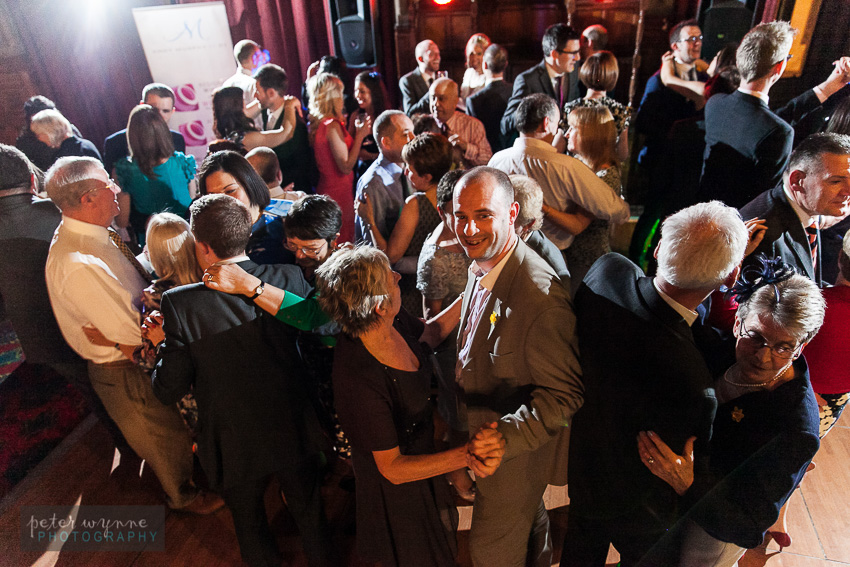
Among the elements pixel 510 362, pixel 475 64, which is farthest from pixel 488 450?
pixel 475 64

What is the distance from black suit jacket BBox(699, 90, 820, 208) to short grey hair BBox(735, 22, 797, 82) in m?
0.15

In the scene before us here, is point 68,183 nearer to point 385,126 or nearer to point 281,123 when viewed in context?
point 385,126

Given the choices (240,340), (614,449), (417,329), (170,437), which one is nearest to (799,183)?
(614,449)

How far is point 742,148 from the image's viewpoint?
2.38 meters

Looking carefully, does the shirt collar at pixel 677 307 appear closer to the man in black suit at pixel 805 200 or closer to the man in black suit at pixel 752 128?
the man in black suit at pixel 805 200

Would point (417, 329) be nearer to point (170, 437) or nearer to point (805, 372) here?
point (805, 372)

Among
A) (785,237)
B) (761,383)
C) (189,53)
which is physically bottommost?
(761,383)

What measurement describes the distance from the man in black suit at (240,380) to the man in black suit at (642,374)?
0.95 meters

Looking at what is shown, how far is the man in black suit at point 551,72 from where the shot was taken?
3449 mm

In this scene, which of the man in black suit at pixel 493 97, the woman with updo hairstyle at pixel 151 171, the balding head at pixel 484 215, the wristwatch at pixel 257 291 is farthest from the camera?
the man in black suit at pixel 493 97

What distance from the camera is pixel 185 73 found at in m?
5.05

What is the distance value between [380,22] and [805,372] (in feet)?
21.1

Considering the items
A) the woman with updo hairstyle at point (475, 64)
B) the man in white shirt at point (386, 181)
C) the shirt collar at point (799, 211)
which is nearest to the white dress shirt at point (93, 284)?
the man in white shirt at point (386, 181)

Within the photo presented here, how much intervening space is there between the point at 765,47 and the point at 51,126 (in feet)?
14.1
